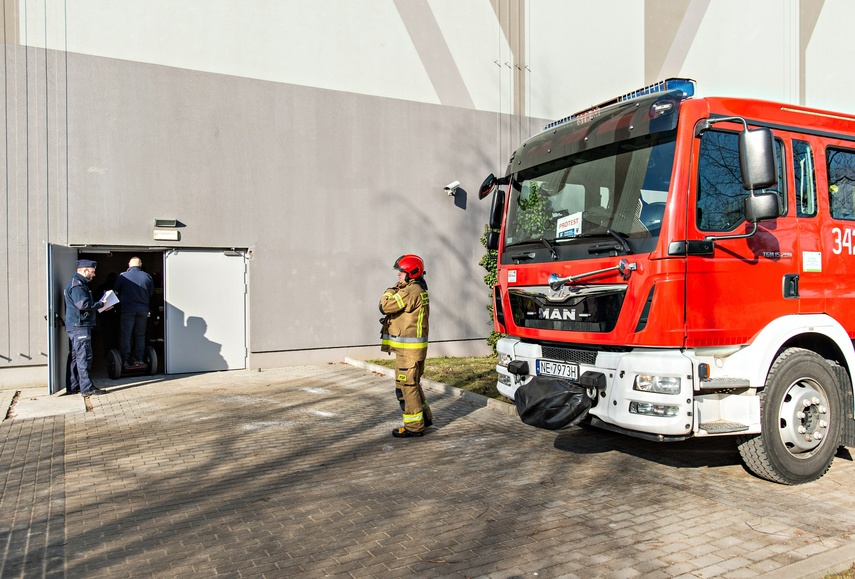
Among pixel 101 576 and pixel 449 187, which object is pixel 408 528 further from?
pixel 449 187

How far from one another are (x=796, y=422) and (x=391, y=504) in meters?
3.32

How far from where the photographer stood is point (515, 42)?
14773mm

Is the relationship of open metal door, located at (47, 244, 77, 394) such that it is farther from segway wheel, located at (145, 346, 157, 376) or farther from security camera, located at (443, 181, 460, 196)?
security camera, located at (443, 181, 460, 196)

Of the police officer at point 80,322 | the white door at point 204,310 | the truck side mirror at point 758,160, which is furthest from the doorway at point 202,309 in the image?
the truck side mirror at point 758,160

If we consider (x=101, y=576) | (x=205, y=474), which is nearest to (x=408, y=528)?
(x=101, y=576)

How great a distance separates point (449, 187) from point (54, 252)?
7.46 metres

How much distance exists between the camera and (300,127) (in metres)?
12.6

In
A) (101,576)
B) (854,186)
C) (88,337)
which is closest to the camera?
(101,576)

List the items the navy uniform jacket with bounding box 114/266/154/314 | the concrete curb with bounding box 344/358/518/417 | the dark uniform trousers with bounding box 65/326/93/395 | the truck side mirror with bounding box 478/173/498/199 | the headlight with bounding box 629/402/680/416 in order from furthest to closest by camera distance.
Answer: the navy uniform jacket with bounding box 114/266/154/314 < the dark uniform trousers with bounding box 65/326/93/395 < the concrete curb with bounding box 344/358/518/417 < the truck side mirror with bounding box 478/173/498/199 < the headlight with bounding box 629/402/680/416

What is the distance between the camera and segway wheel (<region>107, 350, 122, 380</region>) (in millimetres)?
11227

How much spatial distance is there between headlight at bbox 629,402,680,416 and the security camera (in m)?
9.34

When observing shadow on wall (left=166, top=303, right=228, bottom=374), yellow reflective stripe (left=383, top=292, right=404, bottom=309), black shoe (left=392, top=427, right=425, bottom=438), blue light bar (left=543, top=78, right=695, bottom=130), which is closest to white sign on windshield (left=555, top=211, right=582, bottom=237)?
blue light bar (left=543, top=78, right=695, bottom=130)

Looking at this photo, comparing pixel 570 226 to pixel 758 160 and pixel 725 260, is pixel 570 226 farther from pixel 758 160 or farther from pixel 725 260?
pixel 758 160

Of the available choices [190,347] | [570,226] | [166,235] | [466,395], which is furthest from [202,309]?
[570,226]
